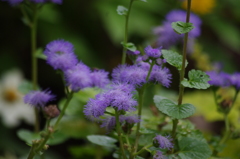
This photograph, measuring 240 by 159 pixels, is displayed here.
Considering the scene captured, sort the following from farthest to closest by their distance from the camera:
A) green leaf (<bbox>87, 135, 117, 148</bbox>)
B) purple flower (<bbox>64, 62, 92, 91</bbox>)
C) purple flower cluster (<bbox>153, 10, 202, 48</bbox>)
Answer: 1. purple flower cluster (<bbox>153, 10, 202, 48</bbox>)
2. green leaf (<bbox>87, 135, 117, 148</bbox>)
3. purple flower (<bbox>64, 62, 92, 91</bbox>)

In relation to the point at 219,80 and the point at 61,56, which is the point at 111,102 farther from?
the point at 219,80

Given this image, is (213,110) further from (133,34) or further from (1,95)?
(133,34)

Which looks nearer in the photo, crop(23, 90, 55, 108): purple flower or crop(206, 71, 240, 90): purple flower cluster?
crop(23, 90, 55, 108): purple flower

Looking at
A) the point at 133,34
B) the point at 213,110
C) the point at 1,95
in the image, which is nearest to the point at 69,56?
the point at 213,110

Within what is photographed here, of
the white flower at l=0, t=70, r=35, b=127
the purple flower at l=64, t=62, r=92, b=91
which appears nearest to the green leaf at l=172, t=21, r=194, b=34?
the purple flower at l=64, t=62, r=92, b=91

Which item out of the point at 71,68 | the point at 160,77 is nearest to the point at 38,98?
the point at 71,68

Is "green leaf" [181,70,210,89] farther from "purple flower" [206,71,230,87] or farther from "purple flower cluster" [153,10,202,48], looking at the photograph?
"purple flower cluster" [153,10,202,48]
